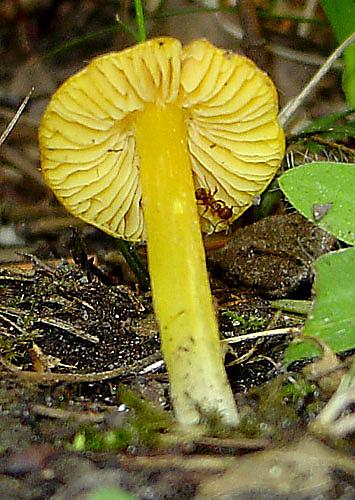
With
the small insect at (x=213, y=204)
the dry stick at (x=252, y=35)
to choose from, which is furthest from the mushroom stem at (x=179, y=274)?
the dry stick at (x=252, y=35)

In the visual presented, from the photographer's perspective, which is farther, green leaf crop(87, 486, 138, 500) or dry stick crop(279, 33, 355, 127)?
dry stick crop(279, 33, 355, 127)

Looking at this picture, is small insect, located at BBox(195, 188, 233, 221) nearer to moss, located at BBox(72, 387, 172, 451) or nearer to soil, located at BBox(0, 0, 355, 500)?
soil, located at BBox(0, 0, 355, 500)

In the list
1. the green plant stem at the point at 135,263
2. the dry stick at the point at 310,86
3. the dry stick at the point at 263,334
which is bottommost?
the dry stick at the point at 263,334

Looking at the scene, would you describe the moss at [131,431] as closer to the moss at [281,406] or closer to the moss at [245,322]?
the moss at [281,406]

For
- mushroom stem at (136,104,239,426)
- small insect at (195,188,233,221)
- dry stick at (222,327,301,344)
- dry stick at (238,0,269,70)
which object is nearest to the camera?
mushroom stem at (136,104,239,426)

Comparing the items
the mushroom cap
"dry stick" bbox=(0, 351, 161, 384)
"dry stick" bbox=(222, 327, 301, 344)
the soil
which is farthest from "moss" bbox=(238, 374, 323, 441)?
the mushroom cap

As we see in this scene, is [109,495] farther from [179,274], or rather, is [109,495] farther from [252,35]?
[252,35]

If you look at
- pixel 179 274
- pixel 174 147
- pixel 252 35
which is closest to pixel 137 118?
pixel 174 147

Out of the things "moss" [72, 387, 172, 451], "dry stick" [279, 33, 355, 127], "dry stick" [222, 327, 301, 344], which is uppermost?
"dry stick" [279, 33, 355, 127]
